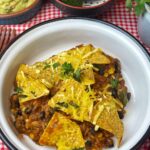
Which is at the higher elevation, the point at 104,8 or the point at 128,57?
the point at 104,8

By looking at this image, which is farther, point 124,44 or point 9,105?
point 124,44

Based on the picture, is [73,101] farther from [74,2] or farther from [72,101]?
[74,2]

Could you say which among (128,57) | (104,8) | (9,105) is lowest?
(9,105)

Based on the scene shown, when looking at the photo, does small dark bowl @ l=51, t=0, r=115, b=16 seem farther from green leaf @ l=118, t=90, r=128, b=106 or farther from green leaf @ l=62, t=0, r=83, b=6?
green leaf @ l=118, t=90, r=128, b=106

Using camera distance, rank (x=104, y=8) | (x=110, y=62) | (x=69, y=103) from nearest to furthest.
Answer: (x=69, y=103)
(x=110, y=62)
(x=104, y=8)

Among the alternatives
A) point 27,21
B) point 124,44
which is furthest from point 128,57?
point 27,21

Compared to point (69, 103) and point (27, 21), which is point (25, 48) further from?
point (69, 103)

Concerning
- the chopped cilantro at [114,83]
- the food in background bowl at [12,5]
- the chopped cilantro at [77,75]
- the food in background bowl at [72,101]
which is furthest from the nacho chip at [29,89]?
the food in background bowl at [12,5]
